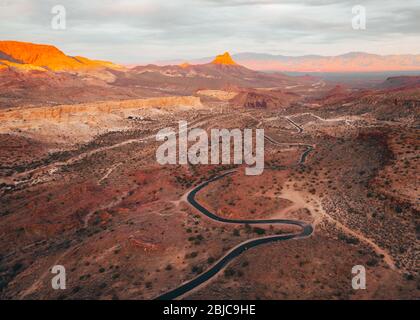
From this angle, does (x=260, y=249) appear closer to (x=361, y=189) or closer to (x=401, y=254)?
(x=401, y=254)

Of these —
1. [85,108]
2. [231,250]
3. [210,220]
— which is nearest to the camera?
[231,250]

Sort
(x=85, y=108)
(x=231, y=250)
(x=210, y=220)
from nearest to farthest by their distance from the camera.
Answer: (x=231, y=250) → (x=210, y=220) → (x=85, y=108)

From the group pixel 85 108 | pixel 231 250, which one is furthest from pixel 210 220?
pixel 85 108

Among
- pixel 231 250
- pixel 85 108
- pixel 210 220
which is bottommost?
pixel 231 250

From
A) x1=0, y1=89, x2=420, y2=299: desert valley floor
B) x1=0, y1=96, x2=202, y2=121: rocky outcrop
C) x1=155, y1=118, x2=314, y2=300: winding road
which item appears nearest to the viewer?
x1=155, y1=118, x2=314, y2=300: winding road

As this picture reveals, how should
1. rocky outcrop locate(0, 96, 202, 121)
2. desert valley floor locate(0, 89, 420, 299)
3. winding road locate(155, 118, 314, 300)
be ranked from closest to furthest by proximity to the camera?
winding road locate(155, 118, 314, 300)
desert valley floor locate(0, 89, 420, 299)
rocky outcrop locate(0, 96, 202, 121)

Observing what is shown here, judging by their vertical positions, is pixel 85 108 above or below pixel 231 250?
above

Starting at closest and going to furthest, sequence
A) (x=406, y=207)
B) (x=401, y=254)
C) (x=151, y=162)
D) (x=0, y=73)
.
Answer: (x=401, y=254) → (x=406, y=207) → (x=151, y=162) → (x=0, y=73)

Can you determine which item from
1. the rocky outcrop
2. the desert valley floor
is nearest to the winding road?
the desert valley floor

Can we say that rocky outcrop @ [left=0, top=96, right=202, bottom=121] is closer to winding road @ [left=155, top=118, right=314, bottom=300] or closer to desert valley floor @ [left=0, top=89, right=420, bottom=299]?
A: desert valley floor @ [left=0, top=89, right=420, bottom=299]

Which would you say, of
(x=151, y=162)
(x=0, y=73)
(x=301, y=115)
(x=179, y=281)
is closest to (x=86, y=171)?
(x=151, y=162)

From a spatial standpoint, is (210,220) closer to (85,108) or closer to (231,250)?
(231,250)
